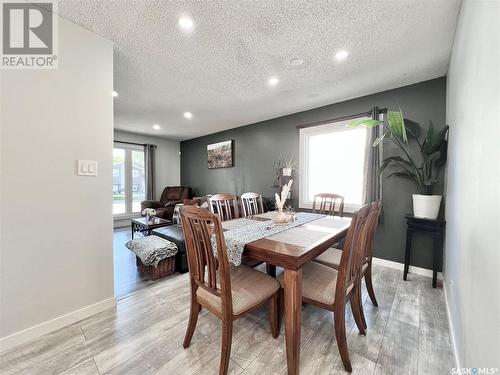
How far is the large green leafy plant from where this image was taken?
2268 mm

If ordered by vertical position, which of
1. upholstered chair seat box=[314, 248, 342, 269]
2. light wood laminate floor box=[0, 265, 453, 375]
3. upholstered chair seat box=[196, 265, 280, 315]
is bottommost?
light wood laminate floor box=[0, 265, 453, 375]

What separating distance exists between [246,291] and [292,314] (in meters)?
0.33

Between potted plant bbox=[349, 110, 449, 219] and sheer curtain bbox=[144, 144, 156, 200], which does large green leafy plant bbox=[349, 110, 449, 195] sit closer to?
potted plant bbox=[349, 110, 449, 219]

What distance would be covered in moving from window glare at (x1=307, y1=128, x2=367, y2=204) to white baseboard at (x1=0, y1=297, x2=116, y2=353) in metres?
3.30

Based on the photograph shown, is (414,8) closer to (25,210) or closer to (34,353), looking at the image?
(25,210)

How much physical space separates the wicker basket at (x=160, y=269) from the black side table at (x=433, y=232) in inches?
114

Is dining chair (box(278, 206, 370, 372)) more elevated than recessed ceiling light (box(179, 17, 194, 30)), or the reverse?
recessed ceiling light (box(179, 17, 194, 30))

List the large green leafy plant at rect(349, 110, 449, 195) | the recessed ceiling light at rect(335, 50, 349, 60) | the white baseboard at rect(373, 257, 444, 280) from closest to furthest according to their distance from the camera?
the recessed ceiling light at rect(335, 50, 349, 60) < the large green leafy plant at rect(349, 110, 449, 195) < the white baseboard at rect(373, 257, 444, 280)

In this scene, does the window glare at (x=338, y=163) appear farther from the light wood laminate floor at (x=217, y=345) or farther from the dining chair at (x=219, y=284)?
the dining chair at (x=219, y=284)

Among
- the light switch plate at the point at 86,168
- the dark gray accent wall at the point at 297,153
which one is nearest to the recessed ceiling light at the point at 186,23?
the light switch plate at the point at 86,168

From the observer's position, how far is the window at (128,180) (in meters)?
5.45

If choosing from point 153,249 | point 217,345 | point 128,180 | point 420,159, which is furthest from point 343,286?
point 128,180
